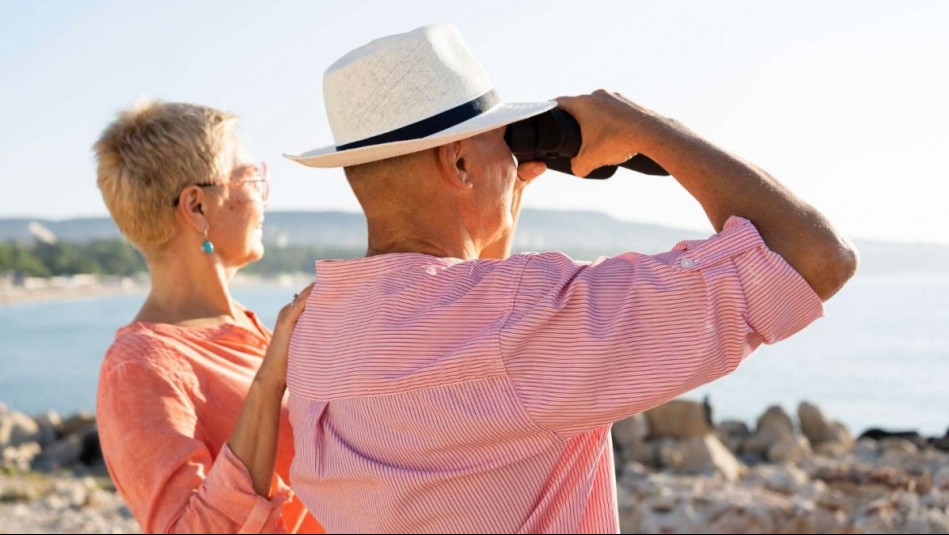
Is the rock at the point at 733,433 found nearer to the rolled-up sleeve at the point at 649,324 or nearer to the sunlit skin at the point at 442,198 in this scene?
the sunlit skin at the point at 442,198

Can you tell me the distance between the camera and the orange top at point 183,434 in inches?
93.5

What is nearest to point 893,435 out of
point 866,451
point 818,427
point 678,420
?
point 818,427

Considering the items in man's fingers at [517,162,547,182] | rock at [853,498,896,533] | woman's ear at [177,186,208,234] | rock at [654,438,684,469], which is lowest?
rock at [654,438,684,469]

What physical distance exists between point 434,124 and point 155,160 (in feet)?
3.95

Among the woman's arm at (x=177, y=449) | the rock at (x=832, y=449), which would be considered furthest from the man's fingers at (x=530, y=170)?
the rock at (x=832, y=449)

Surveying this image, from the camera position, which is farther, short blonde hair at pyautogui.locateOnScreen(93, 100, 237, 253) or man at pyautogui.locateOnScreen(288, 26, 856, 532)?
short blonde hair at pyautogui.locateOnScreen(93, 100, 237, 253)

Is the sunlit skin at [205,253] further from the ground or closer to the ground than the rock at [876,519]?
further from the ground

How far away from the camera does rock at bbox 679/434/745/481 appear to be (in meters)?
8.89

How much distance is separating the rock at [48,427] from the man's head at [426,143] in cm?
1076

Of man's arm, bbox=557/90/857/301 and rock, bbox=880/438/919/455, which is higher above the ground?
man's arm, bbox=557/90/857/301

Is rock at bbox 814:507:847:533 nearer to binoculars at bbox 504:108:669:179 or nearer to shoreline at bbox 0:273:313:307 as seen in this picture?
binoculars at bbox 504:108:669:179

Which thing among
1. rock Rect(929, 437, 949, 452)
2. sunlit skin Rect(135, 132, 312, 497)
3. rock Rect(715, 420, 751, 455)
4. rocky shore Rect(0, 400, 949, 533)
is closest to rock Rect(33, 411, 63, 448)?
rocky shore Rect(0, 400, 949, 533)

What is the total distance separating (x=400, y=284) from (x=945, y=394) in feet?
45.6

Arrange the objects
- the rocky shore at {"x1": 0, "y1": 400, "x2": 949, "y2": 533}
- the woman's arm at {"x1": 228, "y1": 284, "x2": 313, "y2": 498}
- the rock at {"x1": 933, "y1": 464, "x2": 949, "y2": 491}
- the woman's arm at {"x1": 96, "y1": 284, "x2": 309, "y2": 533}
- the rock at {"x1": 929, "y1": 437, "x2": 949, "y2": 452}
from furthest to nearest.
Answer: the rock at {"x1": 929, "y1": 437, "x2": 949, "y2": 452}, the rock at {"x1": 933, "y1": 464, "x2": 949, "y2": 491}, the rocky shore at {"x1": 0, "y1": 400, "x2": 949, "y2": 533}, the woman's arm at {"x1": 96, "y1": 284, "x2": 309, "y2": 533}, the woman's arm at {"x1": 228, "y1": 284, "x2": 313, "y2": 498}
